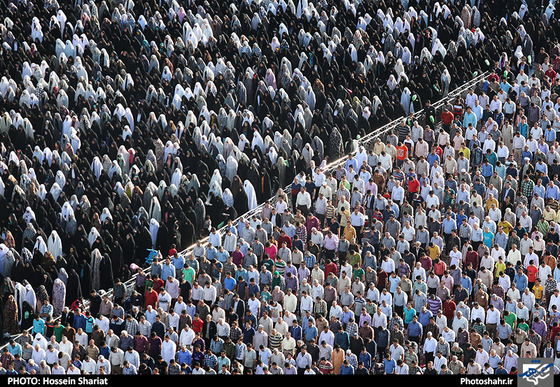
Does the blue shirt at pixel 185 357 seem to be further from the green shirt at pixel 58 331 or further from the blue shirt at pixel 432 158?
the blue shirt at pixel 432 158

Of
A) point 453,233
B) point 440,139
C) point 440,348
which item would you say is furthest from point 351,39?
point 440,348

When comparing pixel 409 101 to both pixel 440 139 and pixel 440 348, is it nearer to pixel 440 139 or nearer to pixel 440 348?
pixel 440 139

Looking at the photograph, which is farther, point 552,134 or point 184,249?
point 552,134

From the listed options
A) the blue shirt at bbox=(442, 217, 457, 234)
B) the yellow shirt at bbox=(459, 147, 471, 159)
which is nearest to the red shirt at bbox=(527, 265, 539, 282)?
the blue shirt at bbox=(442, 217, 457, 234)

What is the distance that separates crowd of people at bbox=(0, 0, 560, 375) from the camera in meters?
33.4

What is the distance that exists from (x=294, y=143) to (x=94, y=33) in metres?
8.41

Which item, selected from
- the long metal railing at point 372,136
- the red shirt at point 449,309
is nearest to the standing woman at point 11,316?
the long metal railing at point 372,136

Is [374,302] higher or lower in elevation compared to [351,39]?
lower

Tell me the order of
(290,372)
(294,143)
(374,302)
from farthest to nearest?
(294,143)
(374,302)
(290,372)

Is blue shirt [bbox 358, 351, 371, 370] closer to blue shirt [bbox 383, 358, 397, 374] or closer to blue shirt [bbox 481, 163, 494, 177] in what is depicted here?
blue shirt [bbox 383, 358, 397, 374]

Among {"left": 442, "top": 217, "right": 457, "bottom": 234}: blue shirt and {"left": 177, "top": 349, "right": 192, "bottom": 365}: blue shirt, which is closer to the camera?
{"left": 177, "top": 349, "right": 192, "bottom": 365}: blue shirt

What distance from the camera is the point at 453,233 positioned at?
3653 centimetres

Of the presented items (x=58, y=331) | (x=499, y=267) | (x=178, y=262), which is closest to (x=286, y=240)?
(x=178, y=262)

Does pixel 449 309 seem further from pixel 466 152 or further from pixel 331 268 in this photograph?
pixel 466 152
